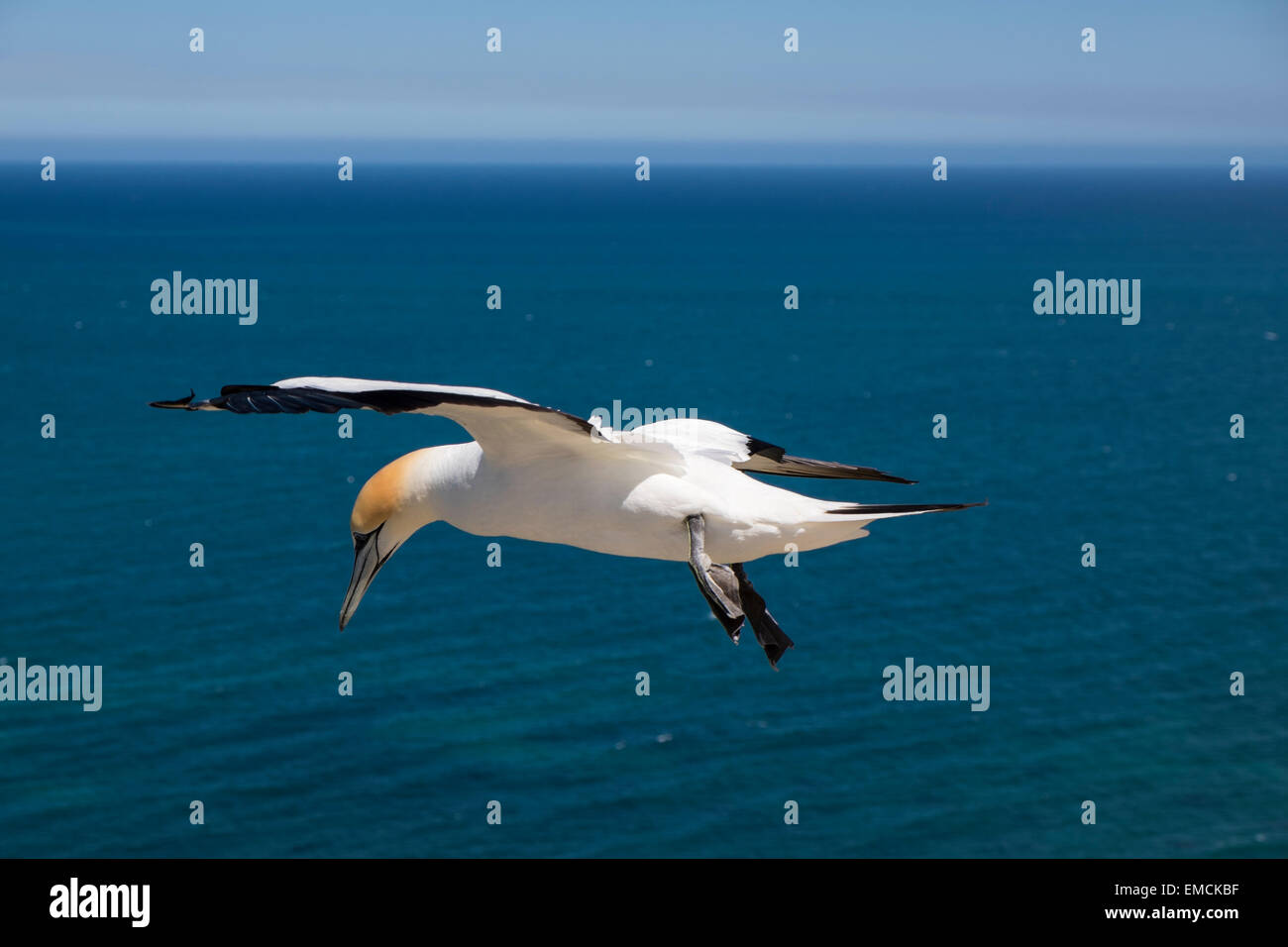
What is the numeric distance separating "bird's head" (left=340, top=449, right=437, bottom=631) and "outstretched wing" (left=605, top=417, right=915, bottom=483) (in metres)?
2.07

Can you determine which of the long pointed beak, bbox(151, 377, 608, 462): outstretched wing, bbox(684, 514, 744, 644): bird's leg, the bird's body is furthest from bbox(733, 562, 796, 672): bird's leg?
the long pointed beak

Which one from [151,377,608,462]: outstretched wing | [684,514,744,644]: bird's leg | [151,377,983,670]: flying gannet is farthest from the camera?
[151,377,983,670]: flying gannet

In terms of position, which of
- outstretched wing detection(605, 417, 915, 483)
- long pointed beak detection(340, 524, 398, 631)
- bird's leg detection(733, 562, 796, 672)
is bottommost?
bird's leg detection(733, 562, 796, 672)

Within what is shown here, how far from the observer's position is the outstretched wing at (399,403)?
39.2ft

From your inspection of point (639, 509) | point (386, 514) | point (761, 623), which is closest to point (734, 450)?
point (639, 509)

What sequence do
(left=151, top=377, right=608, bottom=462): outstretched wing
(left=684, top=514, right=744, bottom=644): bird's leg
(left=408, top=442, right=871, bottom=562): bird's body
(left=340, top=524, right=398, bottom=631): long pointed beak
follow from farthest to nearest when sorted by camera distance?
(left=340, top=524, right=398, bottom=631): long pointed beak < (left=408, top=442, right=871, bottom=562): bird's body < (left=684, top=514, right=744, bottom=644): bird's leg < (left=151, top=377, right=608, bottom=462): outstretched wing

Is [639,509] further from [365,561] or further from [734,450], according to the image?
[365,561]

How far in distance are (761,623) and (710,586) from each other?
192 cm

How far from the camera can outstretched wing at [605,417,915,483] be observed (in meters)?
15.0

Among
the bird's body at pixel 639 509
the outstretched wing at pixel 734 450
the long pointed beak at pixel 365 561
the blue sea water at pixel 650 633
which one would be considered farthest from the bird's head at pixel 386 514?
the blue sea water at pixel 650 633

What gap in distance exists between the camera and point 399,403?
11891mm

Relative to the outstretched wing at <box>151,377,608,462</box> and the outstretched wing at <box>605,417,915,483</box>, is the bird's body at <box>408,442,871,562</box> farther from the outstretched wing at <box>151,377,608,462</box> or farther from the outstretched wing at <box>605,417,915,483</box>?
the outstretched wing at <box>151,377,608,462</box>

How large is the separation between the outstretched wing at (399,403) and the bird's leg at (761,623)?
284 centimetres
